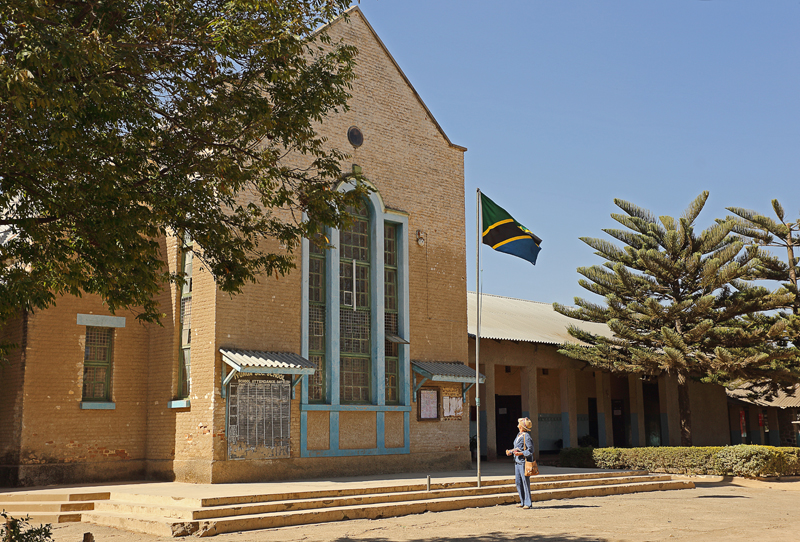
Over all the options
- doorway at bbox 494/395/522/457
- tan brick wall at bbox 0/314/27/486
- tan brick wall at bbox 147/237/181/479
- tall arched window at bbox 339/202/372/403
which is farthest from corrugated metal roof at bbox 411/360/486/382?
tan brick wall at bbox 0/314/27/486

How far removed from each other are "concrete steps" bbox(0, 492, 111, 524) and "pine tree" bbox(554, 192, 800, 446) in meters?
14.2

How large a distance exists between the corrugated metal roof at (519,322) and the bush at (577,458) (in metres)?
3.29

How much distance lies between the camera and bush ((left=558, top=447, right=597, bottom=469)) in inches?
787

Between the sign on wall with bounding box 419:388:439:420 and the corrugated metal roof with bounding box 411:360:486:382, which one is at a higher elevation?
the corrugated metal roof with bounding box 411:360:486:382

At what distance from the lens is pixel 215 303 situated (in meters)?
14.4

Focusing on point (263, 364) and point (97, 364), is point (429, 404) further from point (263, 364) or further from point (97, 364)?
point (97, 364)

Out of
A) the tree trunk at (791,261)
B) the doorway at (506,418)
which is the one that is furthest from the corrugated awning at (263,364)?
the tree trunk at (791,261)

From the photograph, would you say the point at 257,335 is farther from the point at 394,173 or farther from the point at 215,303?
the point at 394,173

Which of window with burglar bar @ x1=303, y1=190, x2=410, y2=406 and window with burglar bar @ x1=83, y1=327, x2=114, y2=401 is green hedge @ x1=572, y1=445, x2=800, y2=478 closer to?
window with burglar bar @ x1=303, y1=190, x2=410, y2=406

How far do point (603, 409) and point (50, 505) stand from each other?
1914 centimetres

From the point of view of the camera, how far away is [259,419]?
14.5 m

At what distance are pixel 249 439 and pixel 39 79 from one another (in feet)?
30.7

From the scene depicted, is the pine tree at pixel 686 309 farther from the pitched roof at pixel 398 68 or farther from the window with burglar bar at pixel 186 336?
the window with burglar bar at pixel 186 336

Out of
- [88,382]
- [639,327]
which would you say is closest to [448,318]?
[639,327]
